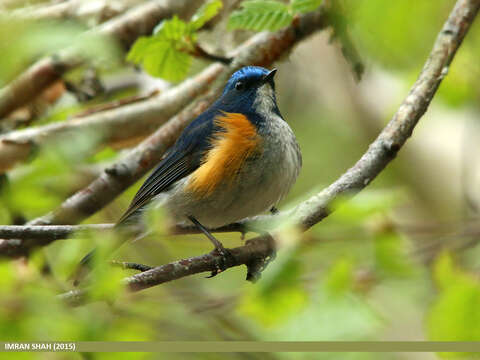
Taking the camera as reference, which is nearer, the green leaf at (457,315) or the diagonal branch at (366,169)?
the green leaf at (457,315)

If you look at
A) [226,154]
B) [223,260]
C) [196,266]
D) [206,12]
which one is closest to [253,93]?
[226,154]

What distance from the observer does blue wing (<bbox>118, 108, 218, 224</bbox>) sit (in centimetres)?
349

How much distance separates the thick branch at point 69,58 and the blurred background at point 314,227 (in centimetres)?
13

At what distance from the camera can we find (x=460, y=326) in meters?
2.10

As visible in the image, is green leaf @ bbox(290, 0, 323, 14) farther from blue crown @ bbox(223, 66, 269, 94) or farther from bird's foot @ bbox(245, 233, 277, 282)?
bird's foot @ bbox(245, 233, 277, 282)

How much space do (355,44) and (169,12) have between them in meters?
1.54

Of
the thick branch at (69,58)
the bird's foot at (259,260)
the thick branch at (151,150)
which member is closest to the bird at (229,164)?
the thick branch at (151,150)

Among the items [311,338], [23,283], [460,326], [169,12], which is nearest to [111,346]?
[23,283]

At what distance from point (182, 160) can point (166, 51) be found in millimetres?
617

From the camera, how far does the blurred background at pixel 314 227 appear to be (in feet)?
6.75

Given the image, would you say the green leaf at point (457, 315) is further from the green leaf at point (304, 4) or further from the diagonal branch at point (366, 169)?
the green leaf at point (304, 4)

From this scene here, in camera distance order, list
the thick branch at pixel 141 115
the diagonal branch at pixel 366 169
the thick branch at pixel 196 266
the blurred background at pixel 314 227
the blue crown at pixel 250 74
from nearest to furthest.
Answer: the blurred background at pixel 314 227 → the thick branch at pixel 196 266 → the diagonal branch at pixel 366 169 → the blue crown at pixel 250 74 → the thick branch at pixel 141 115

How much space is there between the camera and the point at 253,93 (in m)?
3.55

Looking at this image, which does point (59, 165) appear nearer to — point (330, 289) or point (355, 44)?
point (355, 44)
